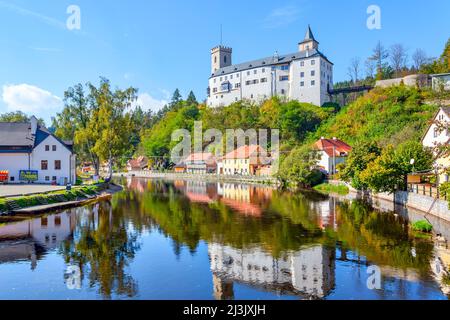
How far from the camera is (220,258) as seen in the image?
60.4 feet

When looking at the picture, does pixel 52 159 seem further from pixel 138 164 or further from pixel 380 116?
pixel 138 164

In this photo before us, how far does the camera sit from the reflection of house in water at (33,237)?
18.4m

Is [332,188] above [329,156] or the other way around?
the other way around

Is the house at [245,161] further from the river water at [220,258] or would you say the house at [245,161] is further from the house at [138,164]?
the river water at [220,258]

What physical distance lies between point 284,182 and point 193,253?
153 ft

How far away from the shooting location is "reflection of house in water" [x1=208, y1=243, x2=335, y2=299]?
46.6ft

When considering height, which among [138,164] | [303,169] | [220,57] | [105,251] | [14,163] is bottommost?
[105,251]

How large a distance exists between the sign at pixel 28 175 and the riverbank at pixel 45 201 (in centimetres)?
753

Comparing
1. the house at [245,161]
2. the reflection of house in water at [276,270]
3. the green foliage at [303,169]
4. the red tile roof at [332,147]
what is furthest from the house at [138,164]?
the reflection of house in water at [276,270]

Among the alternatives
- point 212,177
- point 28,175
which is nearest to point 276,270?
point 28,175

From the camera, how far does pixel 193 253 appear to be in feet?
63.7

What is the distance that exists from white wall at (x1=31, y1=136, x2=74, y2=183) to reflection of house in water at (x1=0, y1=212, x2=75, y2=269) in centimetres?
1930

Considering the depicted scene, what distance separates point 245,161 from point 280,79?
96.2 feet
